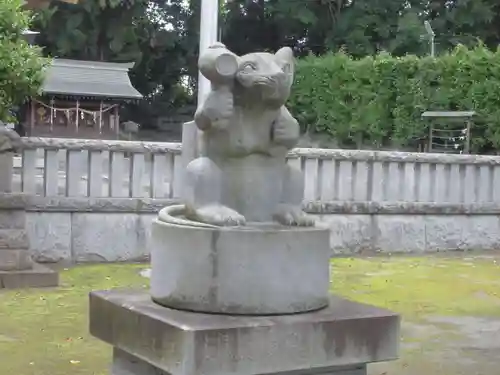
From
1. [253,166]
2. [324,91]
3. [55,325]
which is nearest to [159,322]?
[253,166]

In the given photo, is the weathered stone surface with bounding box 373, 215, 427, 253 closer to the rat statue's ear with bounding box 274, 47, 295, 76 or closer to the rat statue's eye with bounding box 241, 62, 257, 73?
the rat statue's ear with bounding box 274, 47, 295, 76

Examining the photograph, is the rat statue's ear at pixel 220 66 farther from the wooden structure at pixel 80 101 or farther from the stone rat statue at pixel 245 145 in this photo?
the wooden structure at pixel 80 101

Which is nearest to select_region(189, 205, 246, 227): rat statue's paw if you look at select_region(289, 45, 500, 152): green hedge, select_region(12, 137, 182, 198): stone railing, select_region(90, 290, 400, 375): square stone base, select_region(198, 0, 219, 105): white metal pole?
select_region(90, 290, 400, 375): square stone base

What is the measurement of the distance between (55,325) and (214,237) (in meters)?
2.92

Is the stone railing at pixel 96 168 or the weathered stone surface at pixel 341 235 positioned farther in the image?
the weathered stone surface at pixel 341 235

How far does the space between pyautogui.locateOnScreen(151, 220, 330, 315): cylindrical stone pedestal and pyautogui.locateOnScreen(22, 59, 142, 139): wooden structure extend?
22151 millimetres

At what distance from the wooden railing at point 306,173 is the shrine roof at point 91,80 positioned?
1707 cm

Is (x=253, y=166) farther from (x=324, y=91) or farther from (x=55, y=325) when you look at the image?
(x=324, y=91)

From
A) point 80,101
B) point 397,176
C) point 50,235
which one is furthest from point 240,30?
point 50,235

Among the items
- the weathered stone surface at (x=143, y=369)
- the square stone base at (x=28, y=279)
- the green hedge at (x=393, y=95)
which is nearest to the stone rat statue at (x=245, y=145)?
the weathered stone surface at (x=143, y=369)

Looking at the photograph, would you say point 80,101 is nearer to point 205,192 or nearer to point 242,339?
point 205,192

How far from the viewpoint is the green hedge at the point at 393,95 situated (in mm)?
14133

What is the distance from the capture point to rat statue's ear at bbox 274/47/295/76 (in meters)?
3.71

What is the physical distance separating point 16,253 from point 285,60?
4.48 m
